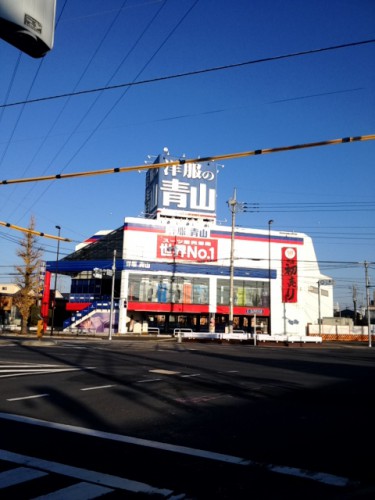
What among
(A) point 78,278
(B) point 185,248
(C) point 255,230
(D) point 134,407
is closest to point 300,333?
(C) point 255,230

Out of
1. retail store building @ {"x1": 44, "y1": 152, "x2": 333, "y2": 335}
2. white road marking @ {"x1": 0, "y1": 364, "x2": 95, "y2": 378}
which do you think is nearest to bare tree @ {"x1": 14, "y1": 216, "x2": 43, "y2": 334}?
retail store building @ {"x1": 44, "y1": 152, "x2": 333, "y2": 335}

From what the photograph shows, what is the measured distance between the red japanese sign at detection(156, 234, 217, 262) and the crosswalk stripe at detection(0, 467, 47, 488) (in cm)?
5191

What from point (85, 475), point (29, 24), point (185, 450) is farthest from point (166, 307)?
point (29, 24)

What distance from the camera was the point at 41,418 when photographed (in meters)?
8.72

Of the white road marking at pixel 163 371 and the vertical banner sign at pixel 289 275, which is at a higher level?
the vertical banner sign at pixel 289 275

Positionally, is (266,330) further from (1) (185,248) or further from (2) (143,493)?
(2) (143,493)

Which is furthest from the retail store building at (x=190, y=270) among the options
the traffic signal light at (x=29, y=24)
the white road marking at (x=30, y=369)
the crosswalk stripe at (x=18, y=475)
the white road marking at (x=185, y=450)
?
the traffic signal light at (x=29, y=24)

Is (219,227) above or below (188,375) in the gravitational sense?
above

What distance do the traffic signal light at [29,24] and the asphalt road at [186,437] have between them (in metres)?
4.28

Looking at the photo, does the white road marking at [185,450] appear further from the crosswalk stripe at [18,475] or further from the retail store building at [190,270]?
the retail store building at [190,270]

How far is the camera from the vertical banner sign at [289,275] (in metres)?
61.0

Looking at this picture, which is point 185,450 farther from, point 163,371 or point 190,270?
point 190,270

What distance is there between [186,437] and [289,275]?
55389 mm

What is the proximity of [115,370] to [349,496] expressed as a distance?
12.8 meters
